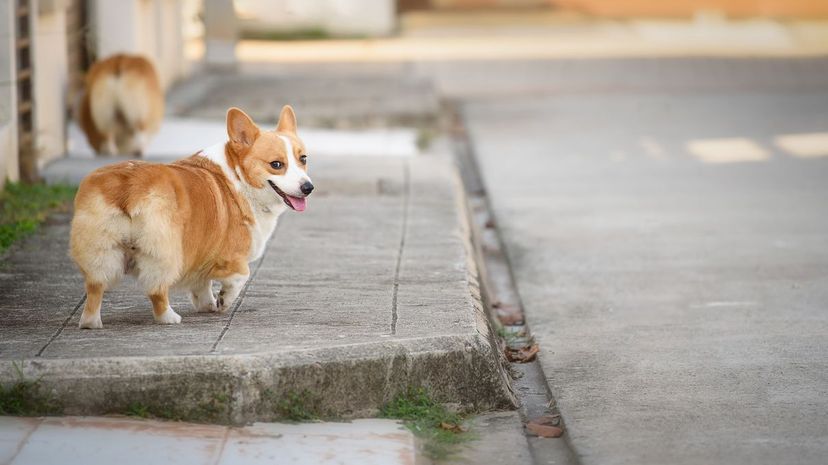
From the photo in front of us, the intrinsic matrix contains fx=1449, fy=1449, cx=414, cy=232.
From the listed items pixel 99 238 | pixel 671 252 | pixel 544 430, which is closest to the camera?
pixel 99 238

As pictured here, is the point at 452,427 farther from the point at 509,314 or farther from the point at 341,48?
the point at 341,48

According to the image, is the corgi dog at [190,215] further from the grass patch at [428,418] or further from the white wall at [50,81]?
the white wall at [50,81]

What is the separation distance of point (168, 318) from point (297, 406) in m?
0.86

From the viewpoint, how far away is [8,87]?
32.2 ft

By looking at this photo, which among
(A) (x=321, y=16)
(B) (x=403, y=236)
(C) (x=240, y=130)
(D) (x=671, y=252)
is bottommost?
(A) (x=321, y=16)

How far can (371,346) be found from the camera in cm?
552

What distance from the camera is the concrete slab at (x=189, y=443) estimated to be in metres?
4.89

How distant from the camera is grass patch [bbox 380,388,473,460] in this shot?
5379mm

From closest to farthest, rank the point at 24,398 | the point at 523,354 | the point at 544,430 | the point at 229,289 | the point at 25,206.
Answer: the point at 24,398
the point at 544,430
the point at 229,289
the point at 523,354
the point at 25,206

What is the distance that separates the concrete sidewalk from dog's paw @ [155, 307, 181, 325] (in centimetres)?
6

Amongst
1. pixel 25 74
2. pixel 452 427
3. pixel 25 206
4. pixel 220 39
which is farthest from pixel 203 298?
pixel 220 39

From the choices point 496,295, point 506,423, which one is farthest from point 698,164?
point 506,423

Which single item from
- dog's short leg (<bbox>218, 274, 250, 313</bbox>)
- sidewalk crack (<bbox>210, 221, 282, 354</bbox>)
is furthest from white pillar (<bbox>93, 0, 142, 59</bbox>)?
dog's short leg (<bbox>218, 274, 250, 313</bbox>)

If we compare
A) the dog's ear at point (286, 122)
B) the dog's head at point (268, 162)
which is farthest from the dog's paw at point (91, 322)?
the dog's ear at point (286, 122)
